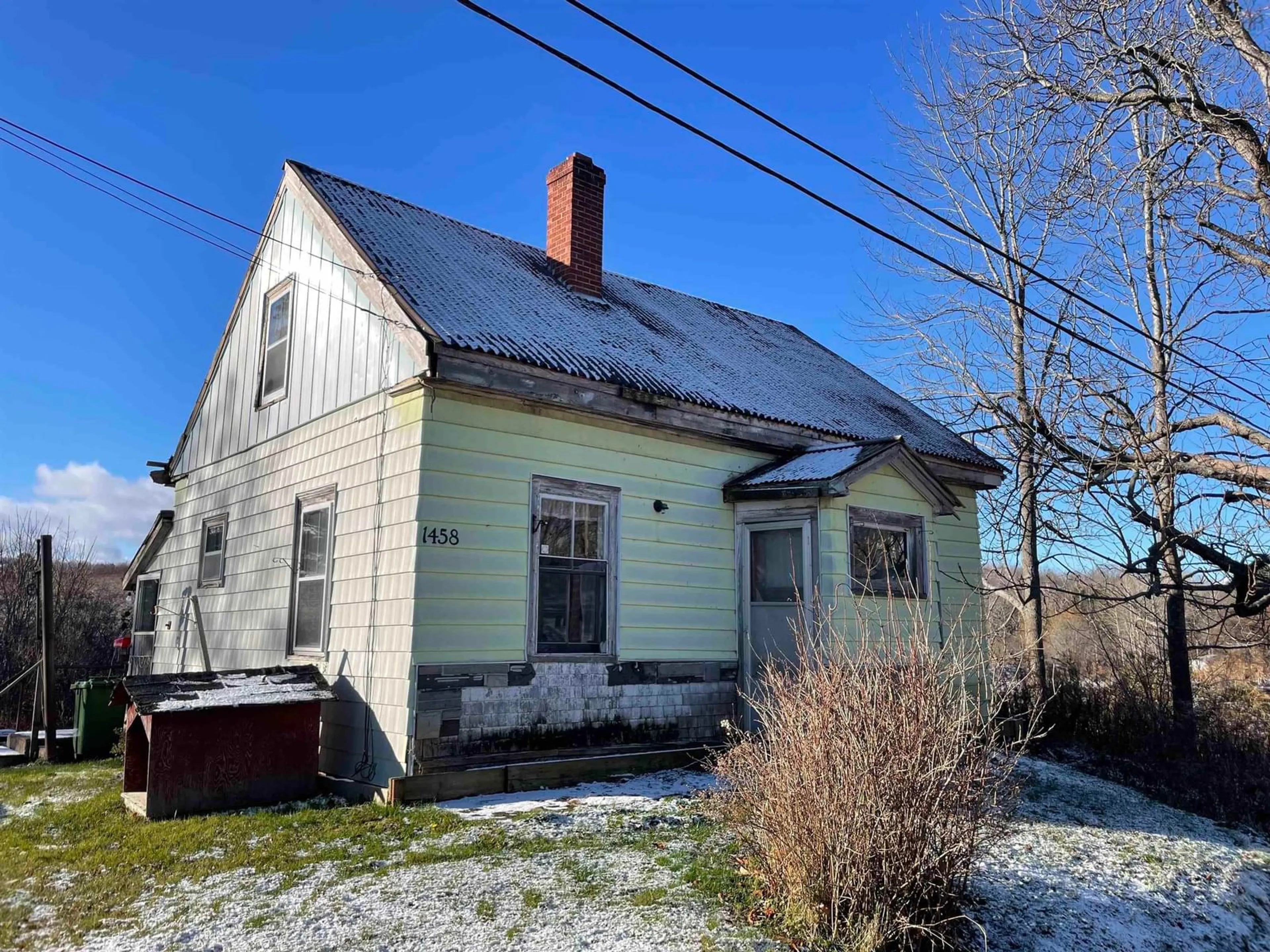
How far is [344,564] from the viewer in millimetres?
8812

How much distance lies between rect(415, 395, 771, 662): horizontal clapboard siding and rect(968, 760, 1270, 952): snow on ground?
12.2 ft

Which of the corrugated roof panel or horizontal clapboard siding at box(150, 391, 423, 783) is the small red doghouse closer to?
horizontal clapboard siding at box(150, 391, 423, 783)

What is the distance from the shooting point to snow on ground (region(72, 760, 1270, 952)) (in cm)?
459

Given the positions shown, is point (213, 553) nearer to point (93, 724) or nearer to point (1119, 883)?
point (93, 724)

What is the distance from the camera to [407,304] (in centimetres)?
809

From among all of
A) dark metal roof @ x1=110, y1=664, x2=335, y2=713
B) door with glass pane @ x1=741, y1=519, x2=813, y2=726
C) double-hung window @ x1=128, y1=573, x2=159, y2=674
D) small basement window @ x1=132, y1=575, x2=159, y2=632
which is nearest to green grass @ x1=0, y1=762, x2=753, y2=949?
dark metal roof @ x1=110, y1=664, x2=335, y2=713

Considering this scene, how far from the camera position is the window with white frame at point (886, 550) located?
32.7 feet

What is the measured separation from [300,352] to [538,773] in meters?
5.75

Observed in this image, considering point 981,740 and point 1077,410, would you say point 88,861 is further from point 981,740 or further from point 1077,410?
point 1077,410

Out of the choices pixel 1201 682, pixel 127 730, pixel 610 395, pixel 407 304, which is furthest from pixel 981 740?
pixel 1201 682

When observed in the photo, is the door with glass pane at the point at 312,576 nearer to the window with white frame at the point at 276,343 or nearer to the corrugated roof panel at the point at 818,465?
the window with white frame at the point at 276,343

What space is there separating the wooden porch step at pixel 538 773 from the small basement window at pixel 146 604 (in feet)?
29.4

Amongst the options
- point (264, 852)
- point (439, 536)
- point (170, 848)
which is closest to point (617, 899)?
point (264, 852)

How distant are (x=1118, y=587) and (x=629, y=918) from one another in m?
10.5
